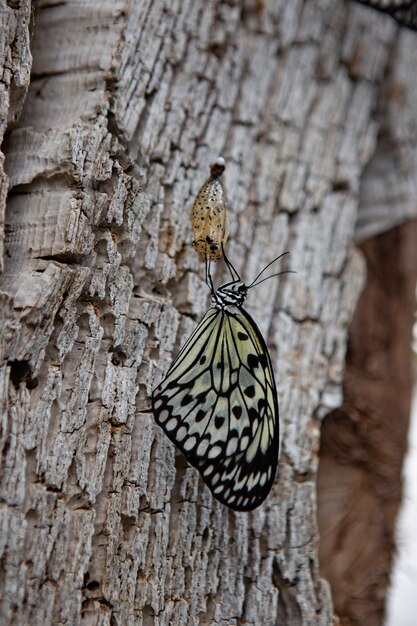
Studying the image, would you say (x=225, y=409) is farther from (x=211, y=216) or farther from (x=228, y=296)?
(x=211, y=216)

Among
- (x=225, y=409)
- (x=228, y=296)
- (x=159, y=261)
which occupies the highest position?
(x=159, y=261)

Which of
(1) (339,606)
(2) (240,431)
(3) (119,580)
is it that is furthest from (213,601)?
(1) (339,606)

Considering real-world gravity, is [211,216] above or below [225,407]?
above

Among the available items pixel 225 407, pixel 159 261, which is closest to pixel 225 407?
pixel 225 407

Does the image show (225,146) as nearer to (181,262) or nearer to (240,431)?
(181,262)

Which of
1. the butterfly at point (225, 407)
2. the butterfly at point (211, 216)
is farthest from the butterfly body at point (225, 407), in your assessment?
the butterfly at point (211, 216)

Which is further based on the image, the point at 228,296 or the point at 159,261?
the point at 159,261

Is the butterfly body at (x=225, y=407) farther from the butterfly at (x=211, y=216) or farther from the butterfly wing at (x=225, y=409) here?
the butterfly at (x=211, y=216)
